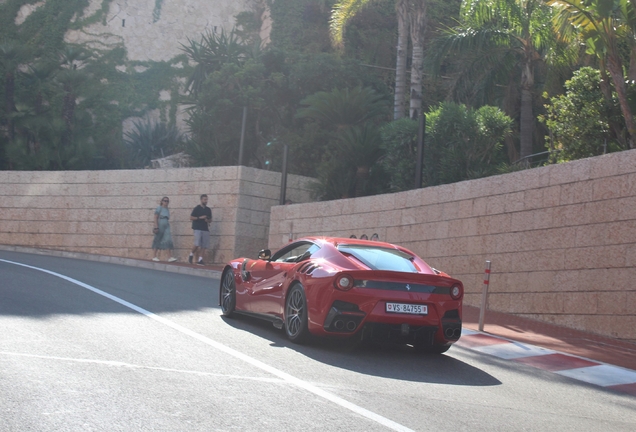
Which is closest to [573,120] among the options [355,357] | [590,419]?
[355,357]

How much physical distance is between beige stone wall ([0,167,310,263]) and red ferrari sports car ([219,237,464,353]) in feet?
44.8

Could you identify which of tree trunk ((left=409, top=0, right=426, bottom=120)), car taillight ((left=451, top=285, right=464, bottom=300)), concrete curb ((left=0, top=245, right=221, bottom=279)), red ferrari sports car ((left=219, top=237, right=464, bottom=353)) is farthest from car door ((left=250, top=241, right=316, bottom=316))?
tree trunk ((left=409, top=0, right=426, bottom=120))

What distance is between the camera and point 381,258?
948cm

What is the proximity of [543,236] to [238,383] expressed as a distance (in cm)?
859

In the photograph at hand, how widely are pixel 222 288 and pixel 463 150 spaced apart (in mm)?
9582

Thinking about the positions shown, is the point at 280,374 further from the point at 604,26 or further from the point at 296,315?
the point at 604,26

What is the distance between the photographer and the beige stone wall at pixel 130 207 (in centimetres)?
2364

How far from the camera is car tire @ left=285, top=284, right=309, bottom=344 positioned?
8.95 m

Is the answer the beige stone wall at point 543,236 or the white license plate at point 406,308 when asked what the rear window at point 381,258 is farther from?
the beige stone wall at point 543,236

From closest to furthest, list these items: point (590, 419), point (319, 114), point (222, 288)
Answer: point (590, 419) → point (222, 288) → point (319, 114)

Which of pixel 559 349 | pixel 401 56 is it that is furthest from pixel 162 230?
pixel 559 349

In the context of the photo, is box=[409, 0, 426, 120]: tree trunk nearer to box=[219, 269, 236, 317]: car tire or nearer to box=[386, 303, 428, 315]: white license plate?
box=[219, 269, 236, 317]: car tire

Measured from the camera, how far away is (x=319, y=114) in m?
26.1

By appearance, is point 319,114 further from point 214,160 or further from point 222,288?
point 222,288
